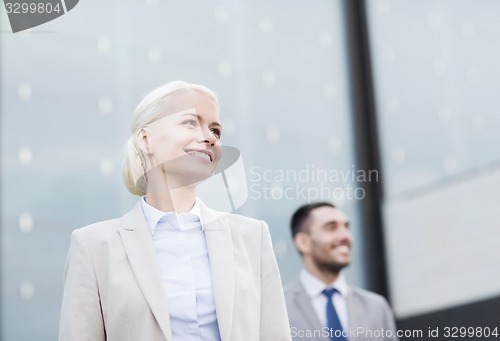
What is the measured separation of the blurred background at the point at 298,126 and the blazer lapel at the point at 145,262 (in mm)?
1269

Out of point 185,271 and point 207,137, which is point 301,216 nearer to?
point 207,137

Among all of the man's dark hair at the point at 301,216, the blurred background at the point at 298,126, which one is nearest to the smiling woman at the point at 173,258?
the blurred background at the point at 298,126

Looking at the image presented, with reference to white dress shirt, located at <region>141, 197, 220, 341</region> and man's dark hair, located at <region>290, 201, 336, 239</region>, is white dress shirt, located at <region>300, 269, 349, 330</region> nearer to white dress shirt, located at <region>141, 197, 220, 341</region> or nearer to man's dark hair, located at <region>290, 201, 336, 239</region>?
man's dark hair, located at <region>290, 201, 336, 239</region>

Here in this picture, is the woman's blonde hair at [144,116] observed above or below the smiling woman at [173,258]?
above

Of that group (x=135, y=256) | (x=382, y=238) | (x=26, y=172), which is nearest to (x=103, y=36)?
(x=26, y=172)

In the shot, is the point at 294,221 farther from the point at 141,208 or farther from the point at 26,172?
the point at 141,208

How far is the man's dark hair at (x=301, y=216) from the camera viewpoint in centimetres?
330

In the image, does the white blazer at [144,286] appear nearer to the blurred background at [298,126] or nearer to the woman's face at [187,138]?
the woman's face at [187,138]

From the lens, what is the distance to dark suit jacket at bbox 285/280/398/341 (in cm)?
318

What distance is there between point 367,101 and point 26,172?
4.60 feet

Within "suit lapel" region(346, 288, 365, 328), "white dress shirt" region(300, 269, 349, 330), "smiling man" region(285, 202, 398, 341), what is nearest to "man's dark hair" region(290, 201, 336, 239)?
"smiling man" region(285, 202, 398, 341)

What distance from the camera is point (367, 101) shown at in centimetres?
353

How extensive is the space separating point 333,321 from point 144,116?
1.53 meters

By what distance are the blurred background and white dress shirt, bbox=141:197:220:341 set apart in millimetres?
1268
